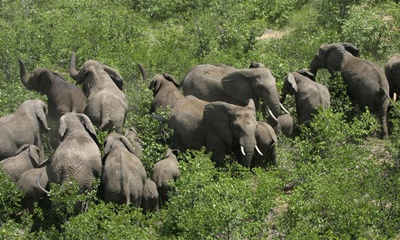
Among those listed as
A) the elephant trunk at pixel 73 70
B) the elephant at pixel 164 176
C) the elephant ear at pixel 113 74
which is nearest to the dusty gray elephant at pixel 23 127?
the elephant ear at pixel 113 74

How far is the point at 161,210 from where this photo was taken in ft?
55.9

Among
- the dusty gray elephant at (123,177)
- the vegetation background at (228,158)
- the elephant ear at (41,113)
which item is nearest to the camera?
the vegetation background at (228,158)

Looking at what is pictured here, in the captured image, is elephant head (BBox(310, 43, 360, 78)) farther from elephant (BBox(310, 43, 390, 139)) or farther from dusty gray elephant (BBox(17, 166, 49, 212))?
dusty gray elephant (BBox(17, 166, 49, 212))

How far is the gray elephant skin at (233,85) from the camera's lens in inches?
786

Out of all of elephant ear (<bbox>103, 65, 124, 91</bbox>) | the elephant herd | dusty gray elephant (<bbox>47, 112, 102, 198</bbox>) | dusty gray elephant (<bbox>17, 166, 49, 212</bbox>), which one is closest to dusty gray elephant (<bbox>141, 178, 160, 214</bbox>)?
the elephant herd

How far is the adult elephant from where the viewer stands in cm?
1864

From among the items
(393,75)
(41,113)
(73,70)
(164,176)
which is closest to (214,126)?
(164,176)

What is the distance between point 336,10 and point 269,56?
14.7ft

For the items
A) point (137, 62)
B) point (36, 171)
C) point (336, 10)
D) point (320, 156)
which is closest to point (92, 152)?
point (36, 171)

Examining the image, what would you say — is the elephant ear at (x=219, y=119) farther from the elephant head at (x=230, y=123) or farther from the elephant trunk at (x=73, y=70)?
the elephant trunk at (x=73, y=70)

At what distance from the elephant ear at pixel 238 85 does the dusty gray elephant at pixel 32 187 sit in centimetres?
481

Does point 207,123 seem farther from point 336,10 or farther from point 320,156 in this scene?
point 336,10

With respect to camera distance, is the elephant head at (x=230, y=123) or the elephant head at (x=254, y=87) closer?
the elephant head at (x=230, y=123)

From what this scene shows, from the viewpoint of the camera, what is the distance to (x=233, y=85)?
20531mm
